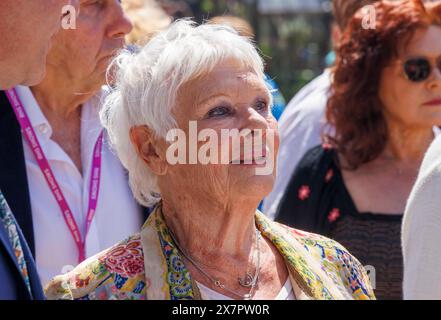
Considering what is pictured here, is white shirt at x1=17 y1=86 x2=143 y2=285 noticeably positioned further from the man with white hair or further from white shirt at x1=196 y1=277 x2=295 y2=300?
the man with white hair

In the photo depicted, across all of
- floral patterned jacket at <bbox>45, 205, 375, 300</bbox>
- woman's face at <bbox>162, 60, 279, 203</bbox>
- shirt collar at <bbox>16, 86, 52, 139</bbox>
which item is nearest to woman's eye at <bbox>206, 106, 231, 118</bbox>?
woman's face at <bbox>162, 60, 279, 203</bbox>

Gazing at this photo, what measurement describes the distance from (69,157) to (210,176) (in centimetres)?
82

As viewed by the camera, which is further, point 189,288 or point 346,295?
point 346,295

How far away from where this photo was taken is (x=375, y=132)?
13.4 feet

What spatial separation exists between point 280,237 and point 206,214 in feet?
0.80

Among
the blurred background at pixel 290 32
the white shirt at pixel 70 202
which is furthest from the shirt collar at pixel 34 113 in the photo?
the blurred background at pixel 290 32

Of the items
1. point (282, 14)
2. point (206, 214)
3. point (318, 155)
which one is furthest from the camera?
point (282, 14)

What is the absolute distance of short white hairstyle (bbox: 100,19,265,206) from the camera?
98.7 inches

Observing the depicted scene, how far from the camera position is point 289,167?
14.0 ft

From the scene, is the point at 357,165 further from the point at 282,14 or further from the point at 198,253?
the point at 282,14

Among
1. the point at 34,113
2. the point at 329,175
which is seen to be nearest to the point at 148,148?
the point at 34,113

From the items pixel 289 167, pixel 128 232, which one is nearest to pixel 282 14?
pixel 289 167

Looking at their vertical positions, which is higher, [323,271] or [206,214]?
[206,214]

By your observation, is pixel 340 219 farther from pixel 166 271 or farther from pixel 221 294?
pixel 166 271
